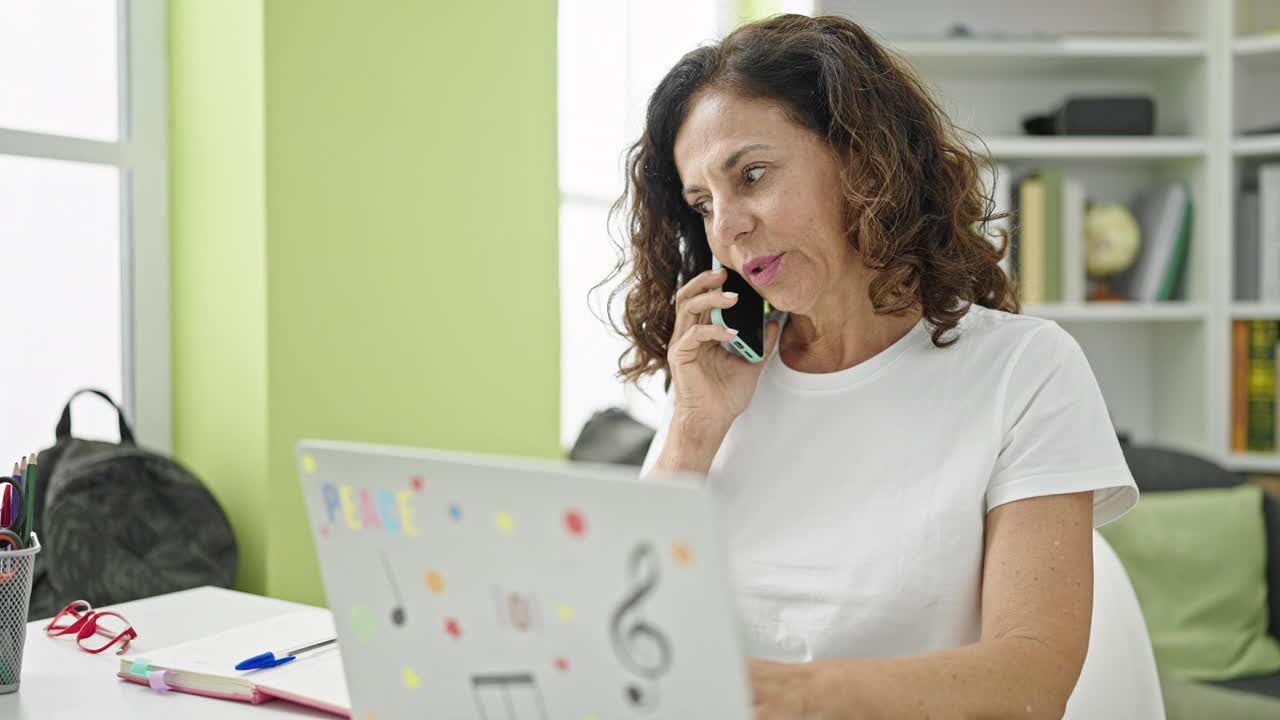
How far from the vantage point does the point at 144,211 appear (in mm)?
1910

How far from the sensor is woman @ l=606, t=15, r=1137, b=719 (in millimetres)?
1078

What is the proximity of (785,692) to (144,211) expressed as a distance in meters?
1.57

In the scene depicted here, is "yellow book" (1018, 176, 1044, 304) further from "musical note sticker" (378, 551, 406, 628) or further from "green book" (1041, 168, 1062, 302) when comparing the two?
"musical note sticker" (378, 551, 406, 628)

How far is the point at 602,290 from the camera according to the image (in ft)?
9.93

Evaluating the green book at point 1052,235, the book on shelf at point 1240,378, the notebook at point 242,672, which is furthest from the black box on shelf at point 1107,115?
the notebook at point 242,672

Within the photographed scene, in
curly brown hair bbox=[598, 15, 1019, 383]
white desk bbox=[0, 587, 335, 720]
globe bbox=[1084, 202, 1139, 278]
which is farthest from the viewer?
globe bbox=[1084, 202, 1139, 278]

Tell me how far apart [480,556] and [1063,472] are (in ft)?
2.20

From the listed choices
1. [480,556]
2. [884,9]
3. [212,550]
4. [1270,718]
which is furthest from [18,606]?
[884,9]

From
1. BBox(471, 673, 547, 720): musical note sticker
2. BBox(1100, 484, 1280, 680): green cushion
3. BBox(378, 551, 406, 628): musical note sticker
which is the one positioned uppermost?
BBox(378, 551, 406, 628): musical note sticker

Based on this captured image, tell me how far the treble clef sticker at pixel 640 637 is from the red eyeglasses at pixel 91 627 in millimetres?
788

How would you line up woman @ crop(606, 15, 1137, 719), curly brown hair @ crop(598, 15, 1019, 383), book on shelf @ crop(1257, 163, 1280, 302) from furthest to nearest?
1. book on shelf @ crop(1257, 163, 1280, 302)
2. curly brown hair @ crop(598, 15, 1019, 383)
3. woman @ crop(606, 15, 1137, 719)

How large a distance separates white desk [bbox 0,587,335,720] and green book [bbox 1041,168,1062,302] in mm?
2058

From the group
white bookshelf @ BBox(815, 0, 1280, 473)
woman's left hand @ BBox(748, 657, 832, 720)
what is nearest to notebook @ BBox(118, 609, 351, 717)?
woman's left hand @ BBox(748, 657, 832, 720)

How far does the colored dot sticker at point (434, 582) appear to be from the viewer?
24.8 inches
